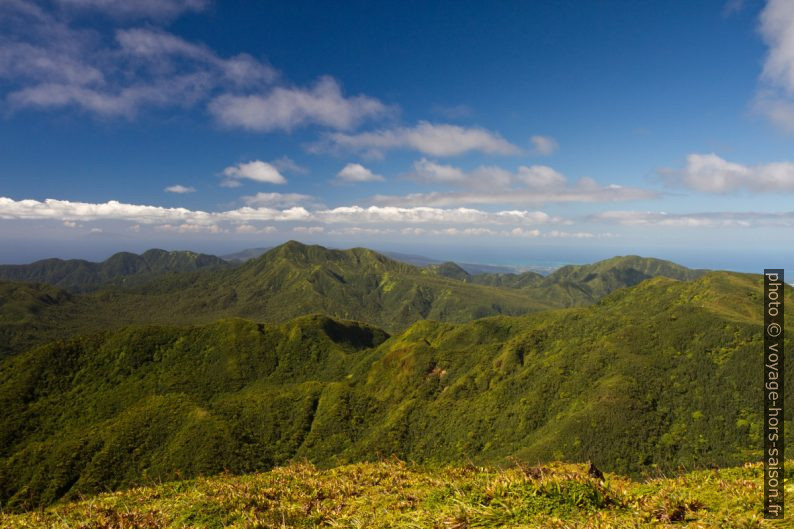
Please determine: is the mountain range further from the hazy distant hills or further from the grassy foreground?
the grassy foreground

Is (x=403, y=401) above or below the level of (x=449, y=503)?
below

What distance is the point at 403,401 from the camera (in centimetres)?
10300

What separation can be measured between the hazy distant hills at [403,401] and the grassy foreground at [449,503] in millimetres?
29737

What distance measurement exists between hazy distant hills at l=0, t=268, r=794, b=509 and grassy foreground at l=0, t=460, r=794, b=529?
29.7 meters

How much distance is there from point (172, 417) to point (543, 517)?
10165cm

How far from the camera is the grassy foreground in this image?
785 cm

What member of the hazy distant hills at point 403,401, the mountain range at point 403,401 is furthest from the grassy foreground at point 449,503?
the hazy distant hills at point 403,401

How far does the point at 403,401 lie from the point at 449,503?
328 feet

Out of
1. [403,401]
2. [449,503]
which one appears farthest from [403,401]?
[449,503]

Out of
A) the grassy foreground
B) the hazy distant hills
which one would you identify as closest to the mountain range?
the hazy distant hills

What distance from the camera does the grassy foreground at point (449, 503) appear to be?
7848mm

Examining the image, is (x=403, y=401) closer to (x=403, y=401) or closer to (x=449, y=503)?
(x=403, y=401)

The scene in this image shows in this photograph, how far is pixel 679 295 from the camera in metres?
135

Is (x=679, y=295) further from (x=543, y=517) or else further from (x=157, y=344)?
(x=157, y=344)
